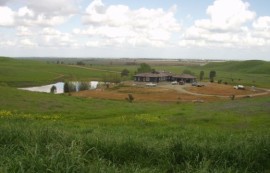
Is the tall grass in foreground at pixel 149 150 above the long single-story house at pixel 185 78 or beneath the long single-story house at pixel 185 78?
above

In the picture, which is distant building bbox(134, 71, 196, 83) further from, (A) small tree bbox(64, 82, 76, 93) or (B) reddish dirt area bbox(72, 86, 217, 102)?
(A) small tree bbox(64, 82, 76, 93)

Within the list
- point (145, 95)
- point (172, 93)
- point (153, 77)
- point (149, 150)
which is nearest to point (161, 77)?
point (153, 77)

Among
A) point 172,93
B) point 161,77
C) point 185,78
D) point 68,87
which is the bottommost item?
point 68,87

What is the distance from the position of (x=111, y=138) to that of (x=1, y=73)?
150m

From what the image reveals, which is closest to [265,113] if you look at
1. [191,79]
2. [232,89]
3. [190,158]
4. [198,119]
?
[198,119]

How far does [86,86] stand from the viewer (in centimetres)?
11181

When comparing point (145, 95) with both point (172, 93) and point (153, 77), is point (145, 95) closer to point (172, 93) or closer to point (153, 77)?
point (172, 93)

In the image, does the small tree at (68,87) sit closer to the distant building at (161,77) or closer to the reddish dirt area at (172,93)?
the reddish dirt area at (172,93)

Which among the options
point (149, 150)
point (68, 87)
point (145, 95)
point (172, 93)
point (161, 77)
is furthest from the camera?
point (161, 77)

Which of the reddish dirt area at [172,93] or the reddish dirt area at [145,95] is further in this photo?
the reddish dirt area at [172,93]

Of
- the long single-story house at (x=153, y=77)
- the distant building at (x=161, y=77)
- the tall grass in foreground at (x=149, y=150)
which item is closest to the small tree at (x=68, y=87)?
the long single-story house at (x=153, y=77)

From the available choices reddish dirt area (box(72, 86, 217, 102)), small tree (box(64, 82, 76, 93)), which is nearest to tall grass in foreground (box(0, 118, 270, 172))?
reddish dirt area (box(72, 86, 217, 102))

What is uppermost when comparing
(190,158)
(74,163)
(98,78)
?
(74,163)

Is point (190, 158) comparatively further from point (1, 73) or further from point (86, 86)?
point (1, 73)
